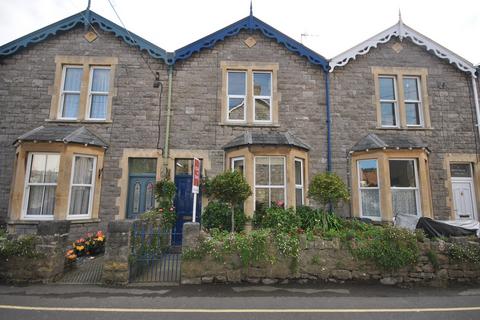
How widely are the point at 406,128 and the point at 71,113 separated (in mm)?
12936

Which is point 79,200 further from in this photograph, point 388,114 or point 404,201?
point 388,114

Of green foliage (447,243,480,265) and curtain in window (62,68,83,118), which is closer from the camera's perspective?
green foliage (447,243,480,265)

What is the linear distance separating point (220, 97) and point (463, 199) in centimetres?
1012

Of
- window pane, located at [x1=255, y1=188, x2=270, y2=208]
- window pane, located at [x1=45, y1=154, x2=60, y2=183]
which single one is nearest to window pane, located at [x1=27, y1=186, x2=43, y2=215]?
window pane, located at [x1=45, y1=154, x2=60, y2=183]

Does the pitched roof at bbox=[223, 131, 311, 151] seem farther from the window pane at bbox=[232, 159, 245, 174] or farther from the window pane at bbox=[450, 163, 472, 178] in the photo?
the window pane at bbox=[450, 163, 472, 178]

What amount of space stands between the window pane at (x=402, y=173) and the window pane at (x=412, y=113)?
6.53ft

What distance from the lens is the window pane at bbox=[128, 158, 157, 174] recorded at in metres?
9.78

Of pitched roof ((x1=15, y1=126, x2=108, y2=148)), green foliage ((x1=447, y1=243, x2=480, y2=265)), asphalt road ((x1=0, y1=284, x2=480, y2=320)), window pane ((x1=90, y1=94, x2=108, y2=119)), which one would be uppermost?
window pane ((x1=90, y1=94, x2=108, y2=119))

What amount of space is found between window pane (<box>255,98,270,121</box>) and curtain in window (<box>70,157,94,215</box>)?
632 cm

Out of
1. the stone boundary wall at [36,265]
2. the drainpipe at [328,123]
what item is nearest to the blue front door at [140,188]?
the stone boundary wall at [36,265]

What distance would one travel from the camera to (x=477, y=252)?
252 inches

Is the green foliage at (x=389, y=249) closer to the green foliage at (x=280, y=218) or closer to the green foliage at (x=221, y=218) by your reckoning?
the green foliage at (x=280, y=218)

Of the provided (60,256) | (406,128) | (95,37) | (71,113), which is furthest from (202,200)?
(406,128)

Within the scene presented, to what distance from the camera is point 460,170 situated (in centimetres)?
1043
